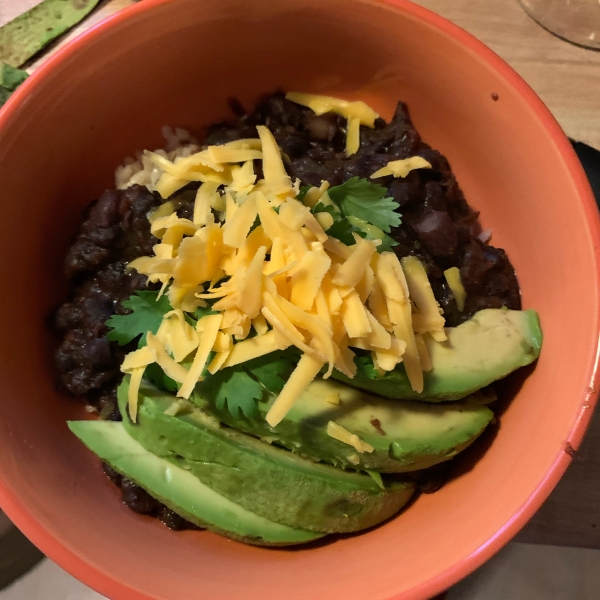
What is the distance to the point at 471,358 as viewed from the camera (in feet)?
3.55

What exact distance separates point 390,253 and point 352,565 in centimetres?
61

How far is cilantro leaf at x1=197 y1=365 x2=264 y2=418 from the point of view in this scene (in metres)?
1.02

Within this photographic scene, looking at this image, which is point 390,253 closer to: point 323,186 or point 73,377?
point 323,186

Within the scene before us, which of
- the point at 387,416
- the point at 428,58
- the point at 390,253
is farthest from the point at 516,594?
the point at 428,58

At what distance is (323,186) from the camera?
3.67ft

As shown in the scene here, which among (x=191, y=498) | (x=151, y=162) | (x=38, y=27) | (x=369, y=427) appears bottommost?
(x=191, y=498)

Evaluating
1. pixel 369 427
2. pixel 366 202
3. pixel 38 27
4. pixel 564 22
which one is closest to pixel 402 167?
pixel 366 202

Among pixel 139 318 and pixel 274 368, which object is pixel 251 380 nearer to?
pixel 274 368

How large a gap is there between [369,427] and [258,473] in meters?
0.22

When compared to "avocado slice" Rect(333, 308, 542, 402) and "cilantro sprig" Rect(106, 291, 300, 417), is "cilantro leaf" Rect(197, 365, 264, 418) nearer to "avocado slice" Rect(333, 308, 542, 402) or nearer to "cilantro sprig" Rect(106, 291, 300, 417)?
"cilantro sprig" Rect(106, 291, 300, 417)

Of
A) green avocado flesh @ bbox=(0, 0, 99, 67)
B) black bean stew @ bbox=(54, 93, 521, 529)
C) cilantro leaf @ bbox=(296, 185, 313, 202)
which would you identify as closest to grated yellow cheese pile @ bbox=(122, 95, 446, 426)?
cilantro leaf @ bbox=(296, 185, 313, 202)

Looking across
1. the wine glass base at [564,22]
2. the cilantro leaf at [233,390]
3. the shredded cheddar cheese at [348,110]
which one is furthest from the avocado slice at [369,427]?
the wine glass base at [564,22]

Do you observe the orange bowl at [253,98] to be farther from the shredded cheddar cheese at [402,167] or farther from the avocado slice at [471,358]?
the shredded cheddar cheese at [402,167]

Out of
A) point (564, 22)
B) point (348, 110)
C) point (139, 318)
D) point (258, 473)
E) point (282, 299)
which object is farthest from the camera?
point (564, 22)
